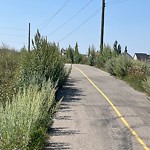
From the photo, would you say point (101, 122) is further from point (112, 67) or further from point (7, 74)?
point (112, 67)

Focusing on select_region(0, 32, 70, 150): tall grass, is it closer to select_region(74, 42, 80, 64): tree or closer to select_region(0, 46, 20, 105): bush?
select_region(0, 46, 20, 105): bush

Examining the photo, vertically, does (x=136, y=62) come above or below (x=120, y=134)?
above

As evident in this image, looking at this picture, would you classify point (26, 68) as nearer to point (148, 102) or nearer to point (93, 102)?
point (93, 102)

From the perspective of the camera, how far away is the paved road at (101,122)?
921 centimetres

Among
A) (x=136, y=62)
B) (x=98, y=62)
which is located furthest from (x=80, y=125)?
(x=98, y=62)

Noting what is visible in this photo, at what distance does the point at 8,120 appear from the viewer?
25.4 feet

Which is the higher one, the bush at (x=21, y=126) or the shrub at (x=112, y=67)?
the shrub at (x=112, y=67)

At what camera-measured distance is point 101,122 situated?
11.8 m

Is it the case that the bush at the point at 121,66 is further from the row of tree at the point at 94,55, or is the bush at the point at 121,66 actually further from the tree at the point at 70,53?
the tree at the point at 70,53

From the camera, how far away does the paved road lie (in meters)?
9.21

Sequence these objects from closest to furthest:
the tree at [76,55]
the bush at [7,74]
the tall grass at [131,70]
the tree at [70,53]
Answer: the bush at [7,74]
the tall grass at [131,70]
the tree at [76,55]
the tree at [70,53]

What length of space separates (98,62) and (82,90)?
23.0 meters

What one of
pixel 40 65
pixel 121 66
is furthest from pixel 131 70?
pixel 40 65

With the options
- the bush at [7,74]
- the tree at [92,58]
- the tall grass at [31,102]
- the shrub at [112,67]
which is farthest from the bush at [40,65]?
the tree at [92,58]
